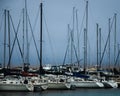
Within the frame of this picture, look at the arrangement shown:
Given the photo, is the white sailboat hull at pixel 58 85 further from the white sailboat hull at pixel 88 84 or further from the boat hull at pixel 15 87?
the boat hull at pixel 15 87

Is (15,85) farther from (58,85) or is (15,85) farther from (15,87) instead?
(58,85)

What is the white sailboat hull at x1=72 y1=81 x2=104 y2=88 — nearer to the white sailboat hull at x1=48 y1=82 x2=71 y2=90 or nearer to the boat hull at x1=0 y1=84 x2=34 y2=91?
the white sailboat hull at x1=48 y1=82 x2=71 y2=90

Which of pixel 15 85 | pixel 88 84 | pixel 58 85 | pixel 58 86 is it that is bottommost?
pixel 88 84

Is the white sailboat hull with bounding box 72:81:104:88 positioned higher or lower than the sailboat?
lower

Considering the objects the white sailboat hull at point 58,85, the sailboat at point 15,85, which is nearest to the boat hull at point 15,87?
the sailboat at point 15,85

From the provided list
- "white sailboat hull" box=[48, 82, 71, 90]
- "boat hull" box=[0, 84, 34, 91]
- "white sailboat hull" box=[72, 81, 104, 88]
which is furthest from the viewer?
"white sailboat hull" box=[72, 81, 104, 88]

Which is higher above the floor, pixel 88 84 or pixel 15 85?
pixel 15 85

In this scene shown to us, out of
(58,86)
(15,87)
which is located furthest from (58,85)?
(15,87)

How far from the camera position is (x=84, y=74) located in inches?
1917

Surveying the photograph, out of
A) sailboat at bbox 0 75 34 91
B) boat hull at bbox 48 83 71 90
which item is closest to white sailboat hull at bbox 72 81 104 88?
boat hull at bbox 48 83 71 90

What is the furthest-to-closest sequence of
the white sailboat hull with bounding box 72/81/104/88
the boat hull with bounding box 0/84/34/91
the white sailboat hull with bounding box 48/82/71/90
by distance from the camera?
the white sailboat hull with bounding box 72/81/104/88
the white sailboat hull with bounding box 48/82/71/90
the boat hull with bounding box 0/84/34/91

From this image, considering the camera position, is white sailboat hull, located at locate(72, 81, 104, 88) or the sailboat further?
white sailboat hull, located at locate(72, 81, 104, 88)

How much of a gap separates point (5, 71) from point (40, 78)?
4246 mm

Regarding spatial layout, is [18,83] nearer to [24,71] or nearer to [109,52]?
[24,71]
